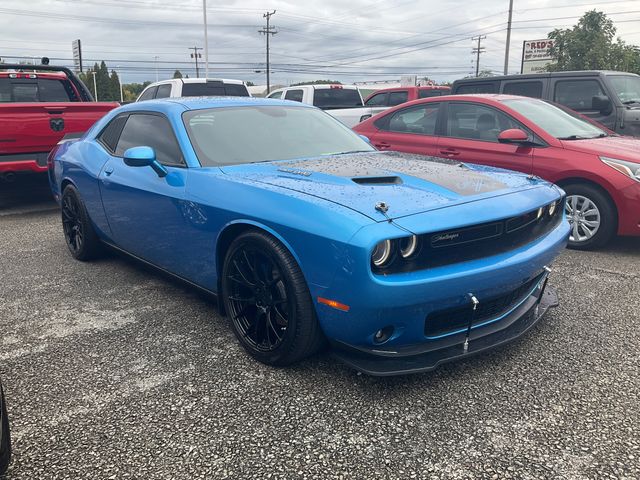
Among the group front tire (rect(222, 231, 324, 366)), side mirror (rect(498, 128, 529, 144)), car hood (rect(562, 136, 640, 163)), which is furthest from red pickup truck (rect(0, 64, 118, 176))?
car hood (rect(562, 136, 640, 163))

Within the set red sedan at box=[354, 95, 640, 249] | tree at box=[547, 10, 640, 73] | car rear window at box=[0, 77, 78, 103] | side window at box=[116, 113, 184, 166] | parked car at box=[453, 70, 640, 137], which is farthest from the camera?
tree at box=[547, 10, 640, 73]

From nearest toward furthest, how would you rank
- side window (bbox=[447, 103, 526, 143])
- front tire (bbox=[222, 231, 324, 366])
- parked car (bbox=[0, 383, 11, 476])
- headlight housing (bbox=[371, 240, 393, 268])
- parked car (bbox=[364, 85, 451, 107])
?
parked car (bbox=[0, 383, 11, 476]) → headlight housing (bbox=[371, 240, 393, 268]) → front tire (bbox=[222, 231, 324, 366]) → side window (bbox=[447, 103, 526, 143]) → parked car (bbox=[364, 85, 451, 107])

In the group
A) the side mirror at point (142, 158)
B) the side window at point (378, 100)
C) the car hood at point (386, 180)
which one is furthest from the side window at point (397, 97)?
the side mirror at point (142, 158)

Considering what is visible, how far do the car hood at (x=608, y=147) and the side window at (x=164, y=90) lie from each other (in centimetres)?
789

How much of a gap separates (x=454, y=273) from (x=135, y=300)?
96.3 inches

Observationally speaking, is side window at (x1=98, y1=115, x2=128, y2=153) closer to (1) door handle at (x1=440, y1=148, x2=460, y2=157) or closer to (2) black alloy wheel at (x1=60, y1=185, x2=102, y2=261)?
(2) black alloy wheel at (x1=60, y1=185, x2=102, y2=261)

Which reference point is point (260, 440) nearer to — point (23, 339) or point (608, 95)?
point (23, 339)

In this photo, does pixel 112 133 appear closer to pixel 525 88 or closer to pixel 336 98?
pixel 525 88

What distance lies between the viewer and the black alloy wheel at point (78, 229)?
4.59 metres

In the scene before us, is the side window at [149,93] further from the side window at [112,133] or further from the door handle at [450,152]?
the door handle at [450,152]

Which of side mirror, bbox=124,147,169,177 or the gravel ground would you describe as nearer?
the gravel ground

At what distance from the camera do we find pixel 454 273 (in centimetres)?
241

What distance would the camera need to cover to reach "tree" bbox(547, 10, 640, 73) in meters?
27.1

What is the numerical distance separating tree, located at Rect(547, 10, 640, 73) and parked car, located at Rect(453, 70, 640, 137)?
71.6ft
